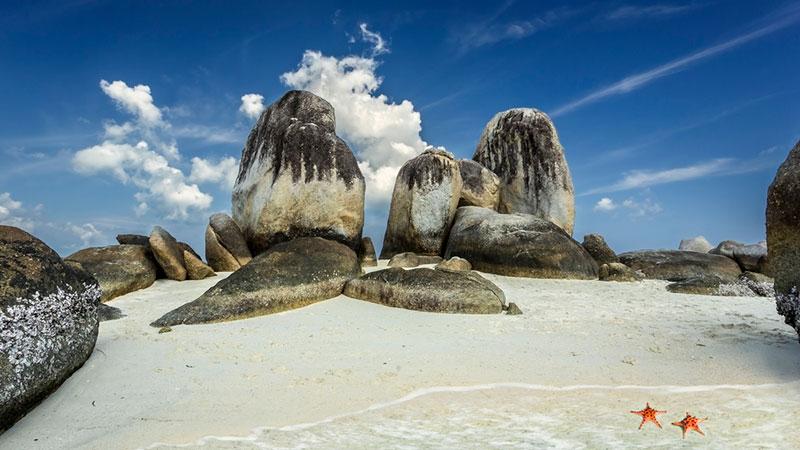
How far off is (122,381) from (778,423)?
497 cm

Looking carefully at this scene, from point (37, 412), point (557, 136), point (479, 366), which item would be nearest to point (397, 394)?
point (479, 366)

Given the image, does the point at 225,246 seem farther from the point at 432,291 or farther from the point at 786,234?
the point at 786,234

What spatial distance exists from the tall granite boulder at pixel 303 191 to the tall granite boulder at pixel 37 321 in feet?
16.9

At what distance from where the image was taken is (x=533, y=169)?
16047 mm

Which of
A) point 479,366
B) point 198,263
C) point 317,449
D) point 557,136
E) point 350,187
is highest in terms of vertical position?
point 557,136

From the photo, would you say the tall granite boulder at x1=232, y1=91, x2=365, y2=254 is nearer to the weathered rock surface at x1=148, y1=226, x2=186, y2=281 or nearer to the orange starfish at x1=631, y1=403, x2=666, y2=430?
the weathered rock surface at x1=148, y1=226, x2=186, y2=281

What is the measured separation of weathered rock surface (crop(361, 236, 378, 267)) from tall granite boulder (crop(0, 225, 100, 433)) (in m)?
7.18

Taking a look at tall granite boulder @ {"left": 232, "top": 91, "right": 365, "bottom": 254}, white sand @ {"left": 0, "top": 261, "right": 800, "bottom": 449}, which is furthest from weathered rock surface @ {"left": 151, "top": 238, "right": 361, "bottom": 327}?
tall granite boulder @ {"left": 232, "top": 91, "right": 365, "bottom": 254}

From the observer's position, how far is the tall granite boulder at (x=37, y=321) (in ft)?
12.6

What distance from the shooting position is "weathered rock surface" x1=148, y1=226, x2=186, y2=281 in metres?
10.5

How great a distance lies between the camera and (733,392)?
13.7 feet

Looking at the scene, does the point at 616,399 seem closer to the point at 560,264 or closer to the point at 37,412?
the point at 37,412

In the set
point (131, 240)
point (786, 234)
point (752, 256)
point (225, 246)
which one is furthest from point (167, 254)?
point (752, 256)

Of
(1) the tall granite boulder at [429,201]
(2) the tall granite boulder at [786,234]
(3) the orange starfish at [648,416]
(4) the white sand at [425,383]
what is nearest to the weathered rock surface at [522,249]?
(1) the tall granite boulder at [429,201]
